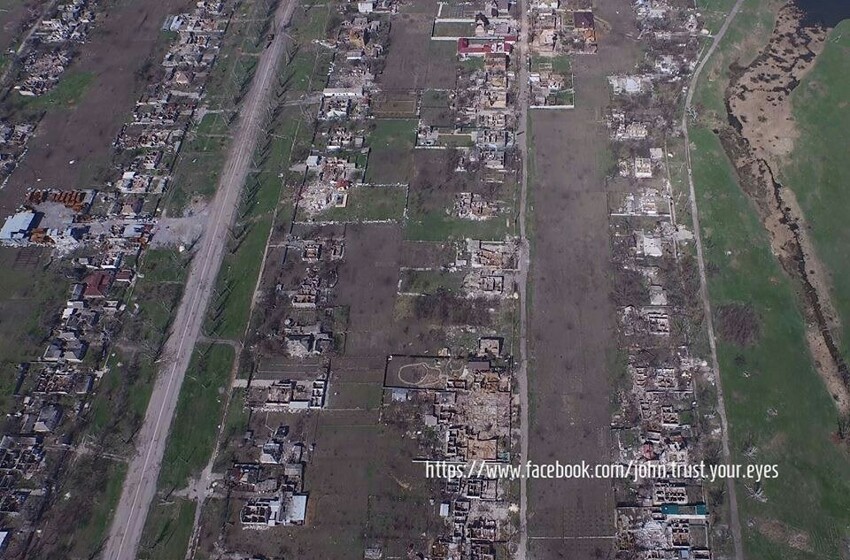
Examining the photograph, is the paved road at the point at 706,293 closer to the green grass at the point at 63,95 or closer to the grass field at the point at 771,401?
the grass field at the point at 771,401

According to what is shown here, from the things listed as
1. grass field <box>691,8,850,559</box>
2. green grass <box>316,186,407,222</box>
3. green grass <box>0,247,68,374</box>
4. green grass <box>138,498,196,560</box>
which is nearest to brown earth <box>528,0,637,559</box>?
grass field <box>691,8,850,559</box>

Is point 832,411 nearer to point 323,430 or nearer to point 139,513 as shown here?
point 323,430

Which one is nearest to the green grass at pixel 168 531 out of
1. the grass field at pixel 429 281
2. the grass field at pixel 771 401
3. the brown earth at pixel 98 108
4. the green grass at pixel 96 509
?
the green grass at pixel 96 509

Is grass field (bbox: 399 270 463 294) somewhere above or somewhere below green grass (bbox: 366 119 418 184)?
below

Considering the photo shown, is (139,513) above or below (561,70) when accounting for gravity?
below

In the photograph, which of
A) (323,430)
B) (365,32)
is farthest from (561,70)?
(323,430)

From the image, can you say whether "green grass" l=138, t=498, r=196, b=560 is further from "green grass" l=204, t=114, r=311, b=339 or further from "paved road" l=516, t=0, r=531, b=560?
"paved road" l=516, t=0, r=531, b=560
